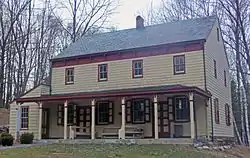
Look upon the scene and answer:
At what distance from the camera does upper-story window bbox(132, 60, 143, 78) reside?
79.2 ft

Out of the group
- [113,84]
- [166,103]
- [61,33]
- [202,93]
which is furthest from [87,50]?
[61,33]

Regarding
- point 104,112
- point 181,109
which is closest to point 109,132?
point 104,112

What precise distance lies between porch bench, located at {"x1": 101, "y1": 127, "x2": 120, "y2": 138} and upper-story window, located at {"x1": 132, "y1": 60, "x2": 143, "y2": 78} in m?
3.70

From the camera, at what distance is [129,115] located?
2375cm

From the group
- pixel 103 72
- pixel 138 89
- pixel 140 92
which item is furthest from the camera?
pixel 103 72

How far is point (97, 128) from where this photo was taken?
24906 millimetres

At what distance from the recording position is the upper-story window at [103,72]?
2550cm

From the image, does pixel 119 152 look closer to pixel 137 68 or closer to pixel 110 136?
pixel 110 136

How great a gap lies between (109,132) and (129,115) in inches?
69.4

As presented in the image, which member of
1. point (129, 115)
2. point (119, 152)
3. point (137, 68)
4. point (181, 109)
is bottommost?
point (119, 152)

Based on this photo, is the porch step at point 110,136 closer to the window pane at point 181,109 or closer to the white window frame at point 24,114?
the window pane at point 181,109

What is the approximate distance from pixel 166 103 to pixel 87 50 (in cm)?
776

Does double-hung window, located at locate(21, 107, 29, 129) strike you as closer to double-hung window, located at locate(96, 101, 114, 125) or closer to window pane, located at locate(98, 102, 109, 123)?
double-hung window, located at locate(96, 101, 114, 125)

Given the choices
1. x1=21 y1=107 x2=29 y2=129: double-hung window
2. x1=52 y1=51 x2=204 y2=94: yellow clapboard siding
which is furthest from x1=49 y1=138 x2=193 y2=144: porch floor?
x1=21 y1=107 x2=29 y2=129: double-hung window
